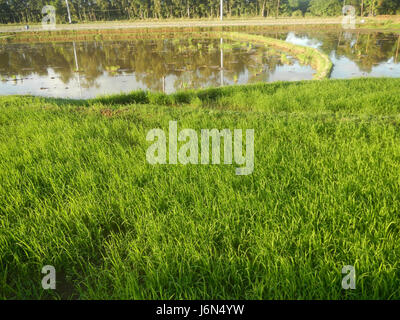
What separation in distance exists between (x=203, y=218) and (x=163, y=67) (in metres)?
12.5

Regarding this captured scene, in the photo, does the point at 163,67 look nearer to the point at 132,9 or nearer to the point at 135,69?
the point at 135,69

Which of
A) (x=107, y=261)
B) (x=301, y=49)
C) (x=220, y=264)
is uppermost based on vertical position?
(x=301, y=49)

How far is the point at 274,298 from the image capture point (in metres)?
1.50

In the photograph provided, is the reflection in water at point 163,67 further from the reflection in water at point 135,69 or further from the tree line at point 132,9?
the tree line at point 132,9

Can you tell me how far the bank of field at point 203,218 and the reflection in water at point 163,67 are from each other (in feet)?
18.3

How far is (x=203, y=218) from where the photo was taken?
7.09ft

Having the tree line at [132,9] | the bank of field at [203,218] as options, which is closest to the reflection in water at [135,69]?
the bank of field at [203,218]

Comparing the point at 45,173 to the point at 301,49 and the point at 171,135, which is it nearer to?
the point at 171,135

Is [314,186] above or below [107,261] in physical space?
above

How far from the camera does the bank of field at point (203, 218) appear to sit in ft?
5.35

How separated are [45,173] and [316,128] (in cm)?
359

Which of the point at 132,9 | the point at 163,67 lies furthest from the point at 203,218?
the point at 132,9
